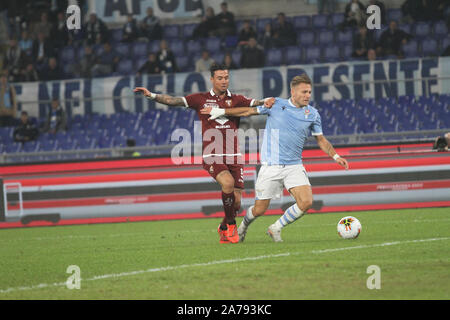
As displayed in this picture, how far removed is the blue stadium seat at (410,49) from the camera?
22250 millimetres

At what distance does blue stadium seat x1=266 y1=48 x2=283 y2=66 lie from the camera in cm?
2333

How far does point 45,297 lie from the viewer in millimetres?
6848

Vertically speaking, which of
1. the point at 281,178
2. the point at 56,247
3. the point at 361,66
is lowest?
the point at 56,247

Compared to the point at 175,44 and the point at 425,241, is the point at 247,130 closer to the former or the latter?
the point at 175,44

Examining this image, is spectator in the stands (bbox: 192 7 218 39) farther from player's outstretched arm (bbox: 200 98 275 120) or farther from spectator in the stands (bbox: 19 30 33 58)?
player's outstretched arm (bbox: 200 98 275 120)

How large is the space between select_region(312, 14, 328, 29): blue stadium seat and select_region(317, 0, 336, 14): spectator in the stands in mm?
1124

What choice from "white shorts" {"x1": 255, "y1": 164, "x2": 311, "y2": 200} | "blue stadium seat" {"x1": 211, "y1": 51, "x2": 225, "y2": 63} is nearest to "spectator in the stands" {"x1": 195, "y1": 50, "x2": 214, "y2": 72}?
"blue stadium seat" {"x1": 211, "y1": 51, "x2": 225, "y2": 63}

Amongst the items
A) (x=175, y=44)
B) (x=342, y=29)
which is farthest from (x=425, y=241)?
(x=175, y=44)

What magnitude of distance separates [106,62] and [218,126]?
14290 millimetres

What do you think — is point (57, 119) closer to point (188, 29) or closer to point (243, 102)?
point (188, 29)

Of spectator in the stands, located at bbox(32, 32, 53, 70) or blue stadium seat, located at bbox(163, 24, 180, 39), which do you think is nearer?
spectator in the stands, located at bbox(32, 32, 53, 70)

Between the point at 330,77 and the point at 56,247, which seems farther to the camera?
the point at 330,77
